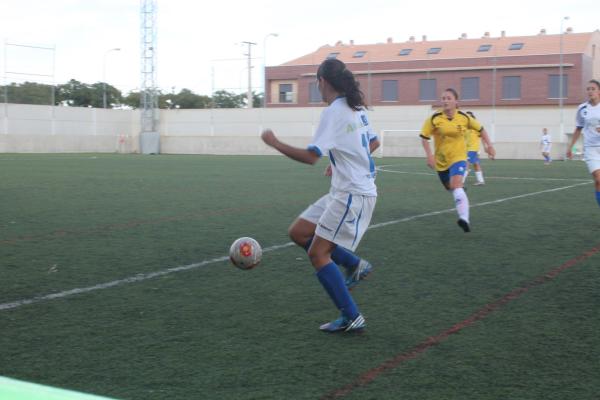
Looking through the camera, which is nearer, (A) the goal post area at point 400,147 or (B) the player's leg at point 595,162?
(B) the player's leg at point 595,162

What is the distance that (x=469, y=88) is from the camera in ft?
194

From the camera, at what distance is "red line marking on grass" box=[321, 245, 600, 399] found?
3703 millimetres

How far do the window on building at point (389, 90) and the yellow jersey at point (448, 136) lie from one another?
52.4 metres

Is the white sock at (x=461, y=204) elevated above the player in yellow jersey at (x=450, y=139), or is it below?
below

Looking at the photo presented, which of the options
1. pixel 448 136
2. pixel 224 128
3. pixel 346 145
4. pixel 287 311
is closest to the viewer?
pixel 346 145

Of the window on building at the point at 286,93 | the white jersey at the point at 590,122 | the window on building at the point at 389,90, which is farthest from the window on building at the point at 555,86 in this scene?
the white jersey at the point at 590,122

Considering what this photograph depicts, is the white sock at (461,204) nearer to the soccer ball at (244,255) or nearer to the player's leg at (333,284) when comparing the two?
the soccer ball at (244,255)

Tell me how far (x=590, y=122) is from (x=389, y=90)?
53102mm

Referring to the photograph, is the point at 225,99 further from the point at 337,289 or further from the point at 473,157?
the point at 337,289

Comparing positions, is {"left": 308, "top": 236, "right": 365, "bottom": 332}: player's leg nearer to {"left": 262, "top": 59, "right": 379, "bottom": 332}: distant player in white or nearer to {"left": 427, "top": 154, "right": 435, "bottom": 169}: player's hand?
{"left": 262, "top": 59, "right": 379, "bottom": 332}: distant player in white

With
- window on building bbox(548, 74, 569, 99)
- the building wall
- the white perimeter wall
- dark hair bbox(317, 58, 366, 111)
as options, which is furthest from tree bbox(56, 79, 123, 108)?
dark hair bbox(317, 58, 366, 111)

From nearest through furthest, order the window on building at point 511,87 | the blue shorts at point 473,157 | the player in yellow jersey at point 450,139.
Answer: the player in yellow jersey at point 450,139
the blue shorts at point 473,157
the window on building at point 511,87

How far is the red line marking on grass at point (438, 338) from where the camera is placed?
146 inches

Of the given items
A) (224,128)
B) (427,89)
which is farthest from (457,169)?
(427,89)
